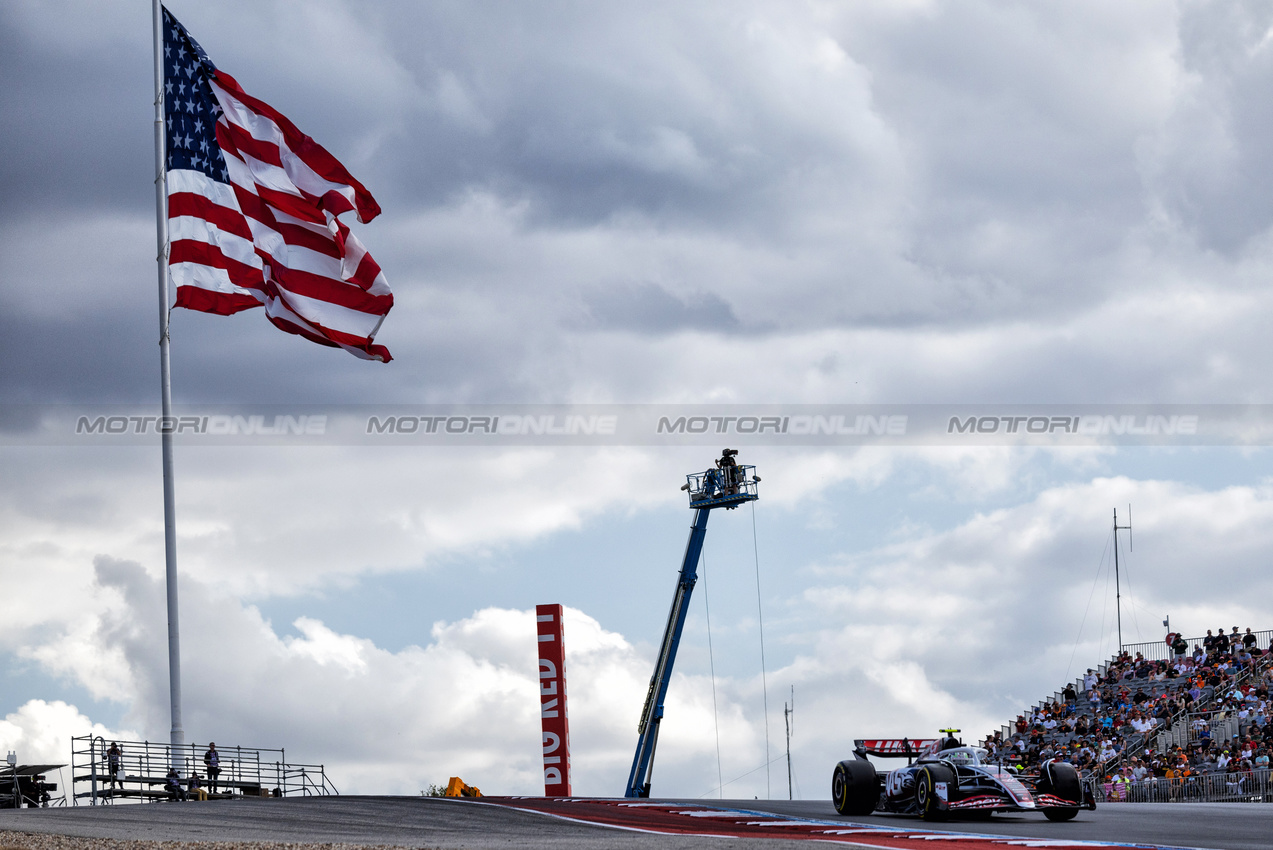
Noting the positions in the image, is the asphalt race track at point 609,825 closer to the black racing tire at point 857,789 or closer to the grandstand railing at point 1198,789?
the black racing tire at point 857,789

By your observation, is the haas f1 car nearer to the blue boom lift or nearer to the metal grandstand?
the metal grandstand

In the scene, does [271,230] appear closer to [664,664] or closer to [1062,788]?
[1062,788]

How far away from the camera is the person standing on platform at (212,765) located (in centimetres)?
3180

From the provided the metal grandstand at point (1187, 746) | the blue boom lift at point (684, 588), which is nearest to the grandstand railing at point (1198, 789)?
the metal grandstand at point (1187, 746)

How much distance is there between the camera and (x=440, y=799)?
2809 centimetres

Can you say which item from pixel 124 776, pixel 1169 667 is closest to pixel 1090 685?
pixel 1169 667

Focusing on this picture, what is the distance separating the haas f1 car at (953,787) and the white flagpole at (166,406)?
11.7 metres

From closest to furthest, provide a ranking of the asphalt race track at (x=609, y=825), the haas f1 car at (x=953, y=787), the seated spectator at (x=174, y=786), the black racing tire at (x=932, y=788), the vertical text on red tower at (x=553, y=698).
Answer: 1. the asphalt race track at (x=609, y=825)
2. the haas f1 car at (x=953, y=787)
3. the black racing tire at (x=932, y=788)
4. the seated spectator at (x=174, y=786)
5. the vertical text on red tower at (x=553, y=698)

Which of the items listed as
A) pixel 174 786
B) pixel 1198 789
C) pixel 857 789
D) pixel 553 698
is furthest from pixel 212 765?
pixel 1198 789

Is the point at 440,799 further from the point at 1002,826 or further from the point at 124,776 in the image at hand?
the point at 1002,826

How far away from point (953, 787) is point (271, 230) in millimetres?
14530

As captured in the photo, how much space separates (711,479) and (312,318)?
22.8 meters

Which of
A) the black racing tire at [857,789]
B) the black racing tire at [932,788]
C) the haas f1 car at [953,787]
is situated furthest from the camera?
the black racing tire at [857,789]

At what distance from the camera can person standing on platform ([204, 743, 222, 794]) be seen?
31.8 meters
